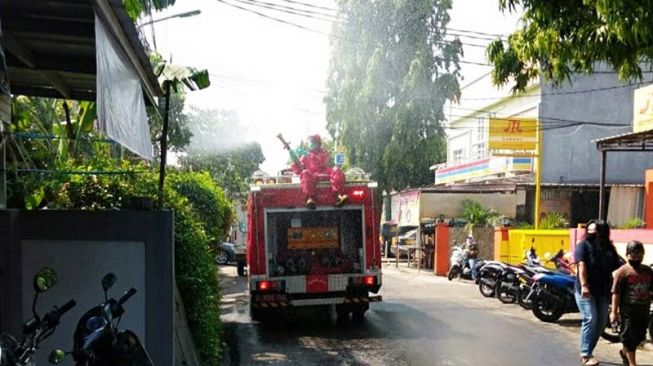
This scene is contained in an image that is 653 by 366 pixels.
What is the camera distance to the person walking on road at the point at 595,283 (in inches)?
277

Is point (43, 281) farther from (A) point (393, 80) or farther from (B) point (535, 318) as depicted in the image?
(A) point (393, 80)

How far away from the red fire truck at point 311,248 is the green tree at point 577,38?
3884 millimetres

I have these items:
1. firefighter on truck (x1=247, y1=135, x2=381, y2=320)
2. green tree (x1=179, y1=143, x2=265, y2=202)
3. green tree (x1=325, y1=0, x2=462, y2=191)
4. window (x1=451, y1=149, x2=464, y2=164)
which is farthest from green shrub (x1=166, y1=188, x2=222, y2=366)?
window (x1=451, y1=149, x2=464, y2=164)

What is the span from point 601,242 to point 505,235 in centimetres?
1155

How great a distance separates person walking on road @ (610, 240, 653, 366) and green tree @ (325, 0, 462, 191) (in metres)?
23.4

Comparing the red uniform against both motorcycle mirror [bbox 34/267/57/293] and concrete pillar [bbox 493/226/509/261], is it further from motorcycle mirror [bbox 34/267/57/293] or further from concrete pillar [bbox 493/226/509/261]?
concrete pillar [bbox 493/226/509/261]

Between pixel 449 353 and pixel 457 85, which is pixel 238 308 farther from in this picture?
pixel 457 85

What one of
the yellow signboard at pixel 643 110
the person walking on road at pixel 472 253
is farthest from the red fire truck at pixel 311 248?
the person walking on road at pixel 472 253

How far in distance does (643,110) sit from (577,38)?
25.5ft

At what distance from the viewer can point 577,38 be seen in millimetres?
6180

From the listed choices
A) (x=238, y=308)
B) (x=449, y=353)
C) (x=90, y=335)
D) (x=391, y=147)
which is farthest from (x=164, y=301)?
(x=391, y=147)

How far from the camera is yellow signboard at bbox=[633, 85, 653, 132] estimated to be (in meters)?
12.6

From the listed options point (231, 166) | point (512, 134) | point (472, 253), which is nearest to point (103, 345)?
point (472, 253)

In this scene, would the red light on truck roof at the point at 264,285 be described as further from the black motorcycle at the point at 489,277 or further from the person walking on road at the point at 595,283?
the black motorcycle at the point at 489,277
